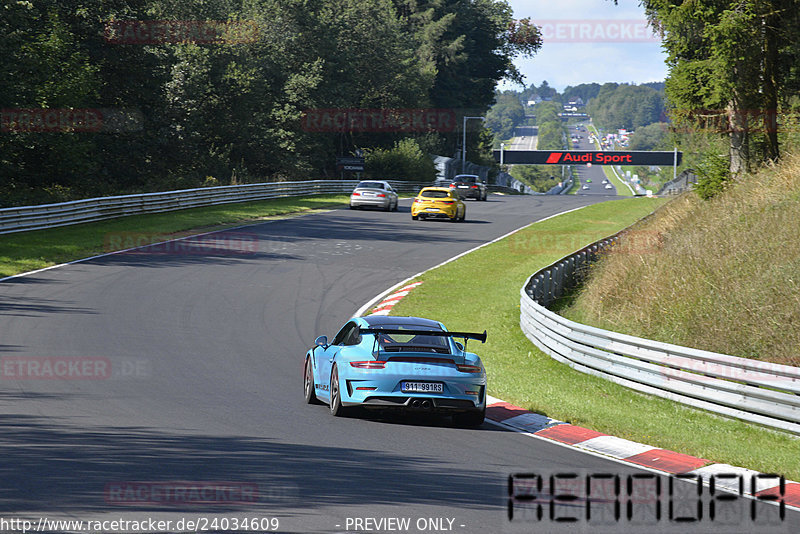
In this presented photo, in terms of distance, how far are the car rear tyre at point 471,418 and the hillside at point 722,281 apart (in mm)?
6588

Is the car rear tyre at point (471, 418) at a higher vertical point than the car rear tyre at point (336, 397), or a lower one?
lower

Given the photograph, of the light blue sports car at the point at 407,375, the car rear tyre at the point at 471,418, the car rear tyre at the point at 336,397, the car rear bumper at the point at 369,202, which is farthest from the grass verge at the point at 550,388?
the car rear bumper at the point at 369,202

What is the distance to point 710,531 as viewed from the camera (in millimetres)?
7309

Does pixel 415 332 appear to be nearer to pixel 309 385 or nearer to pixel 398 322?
pixel 398 322

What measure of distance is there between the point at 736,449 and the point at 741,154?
24.2 metres

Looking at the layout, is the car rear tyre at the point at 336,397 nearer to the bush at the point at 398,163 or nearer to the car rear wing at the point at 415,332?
the car rear wing at the point at 415,332

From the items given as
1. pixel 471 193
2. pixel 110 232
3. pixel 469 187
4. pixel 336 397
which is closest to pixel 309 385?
pixel 336 397

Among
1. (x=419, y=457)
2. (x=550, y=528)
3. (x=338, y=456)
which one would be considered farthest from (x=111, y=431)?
(x=550, y=528)

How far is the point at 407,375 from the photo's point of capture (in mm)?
11211

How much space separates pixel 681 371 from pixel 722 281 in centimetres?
584

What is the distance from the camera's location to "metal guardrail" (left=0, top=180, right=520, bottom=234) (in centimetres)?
2991

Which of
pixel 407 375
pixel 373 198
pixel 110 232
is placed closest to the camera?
pixel 407 375

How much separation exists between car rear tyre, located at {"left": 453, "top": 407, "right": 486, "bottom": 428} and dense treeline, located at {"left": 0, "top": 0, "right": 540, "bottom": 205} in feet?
86.6

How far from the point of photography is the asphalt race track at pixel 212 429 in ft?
24.2
